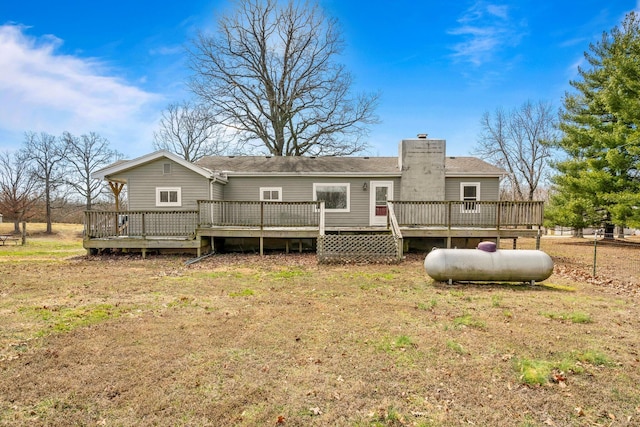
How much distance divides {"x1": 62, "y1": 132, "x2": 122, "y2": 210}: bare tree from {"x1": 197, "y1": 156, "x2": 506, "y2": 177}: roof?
20.8 metres

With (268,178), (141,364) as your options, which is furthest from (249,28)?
(141,364)

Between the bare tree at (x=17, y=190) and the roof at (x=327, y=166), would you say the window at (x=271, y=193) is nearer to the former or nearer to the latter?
the roof at (x=327, y=166)

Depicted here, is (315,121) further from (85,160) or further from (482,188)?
(85,160)

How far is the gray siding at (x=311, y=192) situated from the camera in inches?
580

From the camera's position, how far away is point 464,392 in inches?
127

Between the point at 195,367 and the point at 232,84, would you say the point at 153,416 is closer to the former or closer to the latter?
the point at 195,367

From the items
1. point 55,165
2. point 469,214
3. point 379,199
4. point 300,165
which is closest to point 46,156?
point 55,165

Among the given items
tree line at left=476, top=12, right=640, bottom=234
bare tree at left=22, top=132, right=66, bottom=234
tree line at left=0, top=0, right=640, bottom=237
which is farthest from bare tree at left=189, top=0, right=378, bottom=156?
bare tree at left=22, top=132, right=66, bottom=234

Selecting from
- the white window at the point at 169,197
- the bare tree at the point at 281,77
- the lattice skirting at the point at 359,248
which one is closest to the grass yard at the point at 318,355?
the lattice skirting at the point at 359,248

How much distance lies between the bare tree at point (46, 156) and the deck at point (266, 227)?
81.3 feet

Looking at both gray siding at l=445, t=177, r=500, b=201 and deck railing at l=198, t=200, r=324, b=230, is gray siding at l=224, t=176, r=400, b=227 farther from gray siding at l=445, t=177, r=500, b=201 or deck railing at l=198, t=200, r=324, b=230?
gray siding at l=445, t=177, r=500, b=201

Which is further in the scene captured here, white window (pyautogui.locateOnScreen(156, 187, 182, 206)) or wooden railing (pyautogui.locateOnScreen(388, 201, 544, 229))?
white window (pyautogui.locateOnScreen(156, 187, 182, 206))

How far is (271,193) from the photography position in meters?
14.9

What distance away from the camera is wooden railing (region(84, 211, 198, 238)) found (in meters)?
12.1
